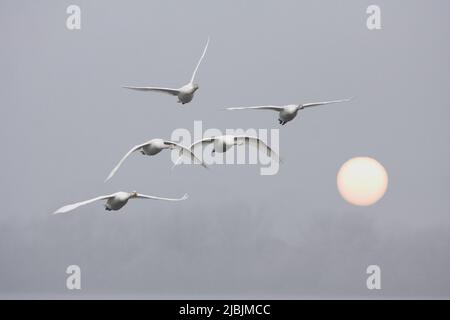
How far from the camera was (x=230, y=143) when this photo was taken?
110ft

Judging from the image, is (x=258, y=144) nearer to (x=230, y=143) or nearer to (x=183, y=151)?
(x=230, y=143)

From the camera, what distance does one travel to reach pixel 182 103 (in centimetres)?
3381

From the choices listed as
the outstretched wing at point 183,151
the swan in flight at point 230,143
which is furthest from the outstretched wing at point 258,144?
the outstretched wing at point 183,151

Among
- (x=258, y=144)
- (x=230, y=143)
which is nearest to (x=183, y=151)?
(x=230, y=143)

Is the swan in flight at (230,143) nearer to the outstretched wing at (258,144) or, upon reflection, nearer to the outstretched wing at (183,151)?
the outstretched wing at (258,144)

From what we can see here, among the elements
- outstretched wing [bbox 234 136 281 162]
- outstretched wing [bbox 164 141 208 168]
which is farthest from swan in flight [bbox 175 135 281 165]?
outstretched wing [bbox 164 141 208 168]

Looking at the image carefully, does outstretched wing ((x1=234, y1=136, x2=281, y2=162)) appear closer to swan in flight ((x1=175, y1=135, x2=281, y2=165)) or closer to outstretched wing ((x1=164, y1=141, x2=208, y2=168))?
swan in flight ((x1=175, y1=135, x2=281, y2=165))

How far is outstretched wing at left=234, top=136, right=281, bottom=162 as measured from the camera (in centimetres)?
3403

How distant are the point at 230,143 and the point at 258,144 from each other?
5.17ft

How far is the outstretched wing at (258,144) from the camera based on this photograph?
34031mm
